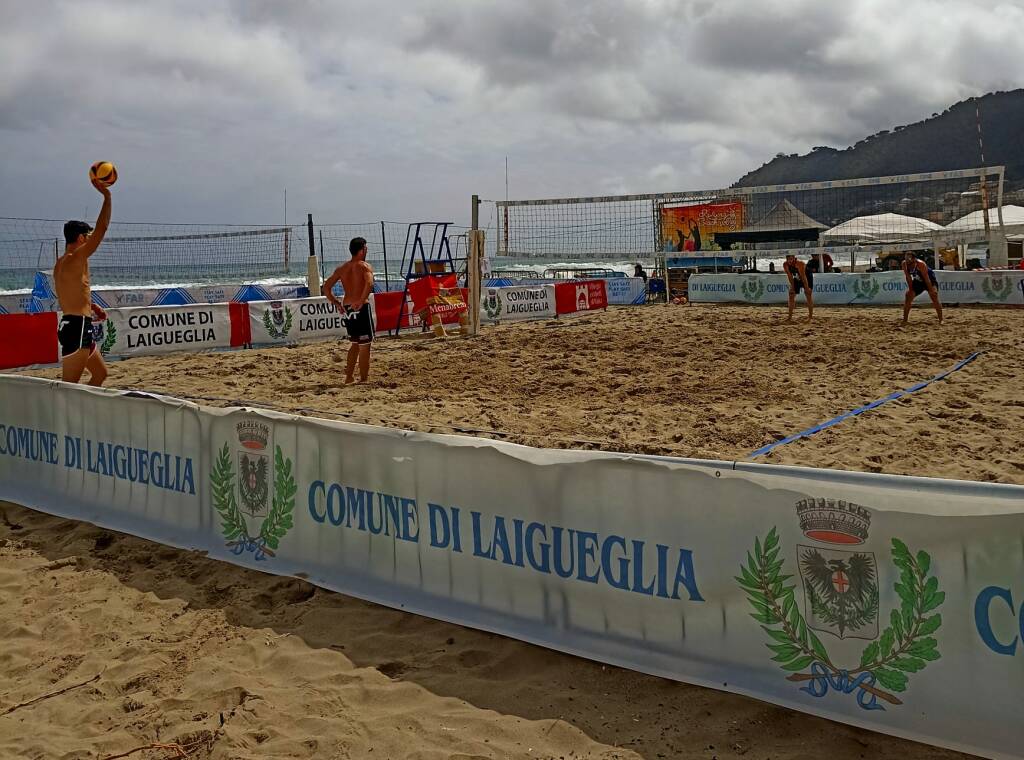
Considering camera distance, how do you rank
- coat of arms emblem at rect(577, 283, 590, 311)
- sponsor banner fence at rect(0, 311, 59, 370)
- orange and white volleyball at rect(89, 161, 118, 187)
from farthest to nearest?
coat of arms emblem at rect(577, 283, 590, 311)
sponsor banner fence at rect(0, 311, 59, 370)
orange and white volleyball at rect(89, 161, 118, 187)

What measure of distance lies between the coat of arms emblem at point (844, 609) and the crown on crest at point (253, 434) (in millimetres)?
2593

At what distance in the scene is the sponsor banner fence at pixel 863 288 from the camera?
17.6 metres

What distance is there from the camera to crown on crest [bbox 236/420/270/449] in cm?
441

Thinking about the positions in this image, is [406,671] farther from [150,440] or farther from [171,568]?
[150,440]

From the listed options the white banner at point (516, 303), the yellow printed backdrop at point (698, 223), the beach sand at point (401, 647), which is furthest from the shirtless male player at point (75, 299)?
the yellow printed backdrop at point (698, 223)

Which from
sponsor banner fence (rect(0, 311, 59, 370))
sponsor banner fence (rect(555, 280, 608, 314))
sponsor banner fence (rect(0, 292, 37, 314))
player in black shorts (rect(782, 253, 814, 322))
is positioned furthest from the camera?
sponsor banner fence (rect(555, 280, 608, 314))

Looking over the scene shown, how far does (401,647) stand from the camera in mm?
3549

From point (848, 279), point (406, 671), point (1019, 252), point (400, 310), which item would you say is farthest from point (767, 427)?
point (1019, 252)

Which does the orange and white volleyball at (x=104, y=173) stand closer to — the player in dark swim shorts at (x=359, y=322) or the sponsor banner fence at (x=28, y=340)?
the player in dark swim shorts at (x=359, y=322)

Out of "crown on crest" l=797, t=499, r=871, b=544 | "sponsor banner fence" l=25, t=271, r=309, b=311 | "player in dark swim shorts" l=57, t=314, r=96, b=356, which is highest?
"sponsor banner fence" l=25, t=271, r=309, b=311

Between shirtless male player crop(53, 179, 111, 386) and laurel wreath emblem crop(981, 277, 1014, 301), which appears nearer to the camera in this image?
shirtless male player crop(53, 179, 111, 386)

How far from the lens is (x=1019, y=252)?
3031 centimetres

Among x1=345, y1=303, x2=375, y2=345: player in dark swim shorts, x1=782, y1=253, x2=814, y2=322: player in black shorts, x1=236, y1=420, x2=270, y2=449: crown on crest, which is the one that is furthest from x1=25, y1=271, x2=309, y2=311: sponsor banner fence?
x1=236, y1=420, x2=270, y2=449: crown on crest

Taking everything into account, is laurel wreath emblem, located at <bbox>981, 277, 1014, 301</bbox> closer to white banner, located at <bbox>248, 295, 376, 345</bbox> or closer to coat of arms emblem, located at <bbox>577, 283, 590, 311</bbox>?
coat of arms emblem, located at <bbox>577, 283, 590, 311</bbox>
